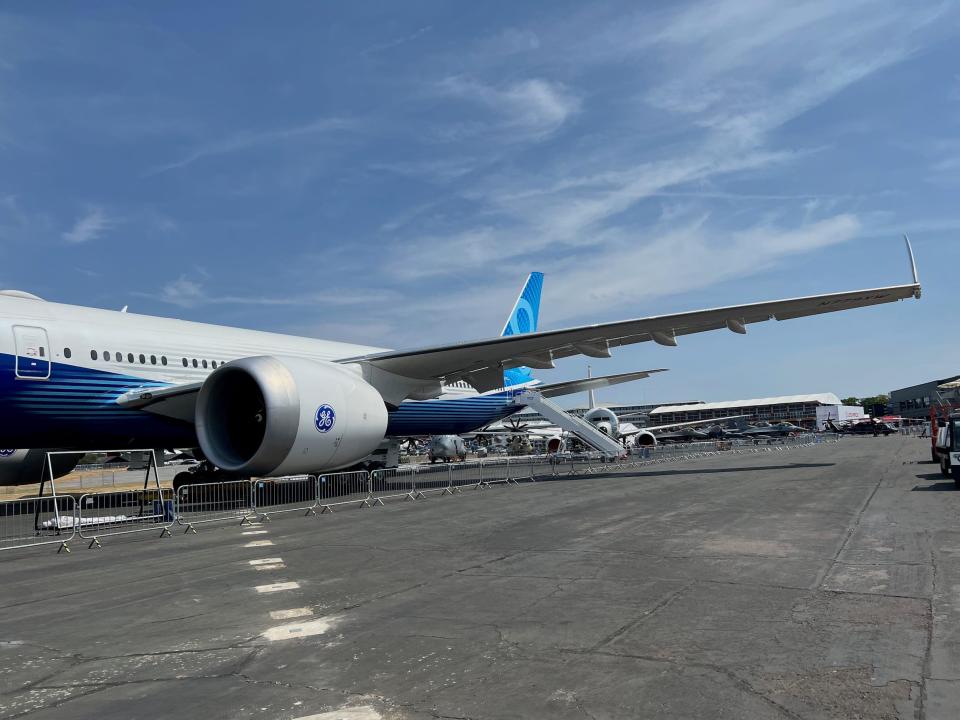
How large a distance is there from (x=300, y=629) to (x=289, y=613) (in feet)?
1.89

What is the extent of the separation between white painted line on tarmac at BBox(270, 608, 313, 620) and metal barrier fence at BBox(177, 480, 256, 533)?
713 cm

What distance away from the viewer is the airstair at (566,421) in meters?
28.0

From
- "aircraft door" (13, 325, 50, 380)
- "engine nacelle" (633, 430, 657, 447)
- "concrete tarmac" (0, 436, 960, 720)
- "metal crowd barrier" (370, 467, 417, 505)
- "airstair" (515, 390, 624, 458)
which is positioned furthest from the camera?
"engine nacelle" (633, 430, 657, 447)

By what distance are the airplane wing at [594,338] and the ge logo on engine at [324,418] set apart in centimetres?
347

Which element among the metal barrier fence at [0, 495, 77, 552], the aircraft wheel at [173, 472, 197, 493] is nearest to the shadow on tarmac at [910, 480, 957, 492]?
the metal barrier fence at [0, 495, 77, 552]

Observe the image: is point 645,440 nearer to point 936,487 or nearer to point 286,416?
point 936,487

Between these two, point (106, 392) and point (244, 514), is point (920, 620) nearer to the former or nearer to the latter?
point (244, 514)

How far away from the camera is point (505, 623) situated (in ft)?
17.4

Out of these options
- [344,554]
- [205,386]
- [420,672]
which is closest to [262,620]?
[420,672]

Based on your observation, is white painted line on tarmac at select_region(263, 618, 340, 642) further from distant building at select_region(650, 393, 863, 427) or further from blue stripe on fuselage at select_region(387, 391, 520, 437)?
distant building at select_region(650, 393, 863, 427)

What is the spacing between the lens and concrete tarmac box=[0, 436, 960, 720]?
149 inches

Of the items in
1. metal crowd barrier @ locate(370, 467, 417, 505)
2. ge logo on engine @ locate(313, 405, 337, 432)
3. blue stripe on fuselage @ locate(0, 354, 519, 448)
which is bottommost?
metal crowd barrier @ locate(370, 467, 417, 505)

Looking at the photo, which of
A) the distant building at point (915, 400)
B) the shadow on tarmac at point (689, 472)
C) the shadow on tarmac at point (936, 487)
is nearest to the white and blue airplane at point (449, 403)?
the shadow on tarmac at point (689, 472)

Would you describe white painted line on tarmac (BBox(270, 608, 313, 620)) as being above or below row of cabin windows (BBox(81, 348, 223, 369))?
below
